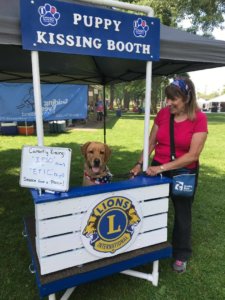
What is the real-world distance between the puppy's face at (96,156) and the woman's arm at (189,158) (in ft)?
2.73

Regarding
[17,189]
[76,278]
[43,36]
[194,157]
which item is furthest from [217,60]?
[17,189]

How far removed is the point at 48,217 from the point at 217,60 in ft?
7.73

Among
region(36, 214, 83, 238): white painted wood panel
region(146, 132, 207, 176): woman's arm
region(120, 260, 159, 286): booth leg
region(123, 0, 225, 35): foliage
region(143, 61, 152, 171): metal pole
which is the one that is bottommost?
region(120, 260, 159, 286): booth leg

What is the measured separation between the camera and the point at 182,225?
3234mm

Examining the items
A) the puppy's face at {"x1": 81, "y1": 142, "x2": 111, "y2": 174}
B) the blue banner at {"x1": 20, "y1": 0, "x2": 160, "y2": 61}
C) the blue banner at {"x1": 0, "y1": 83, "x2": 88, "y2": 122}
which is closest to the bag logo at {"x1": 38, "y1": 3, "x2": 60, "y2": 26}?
the blue banner at {"x1": 20, "y1": 0, "x2": 160, "y2": 61}

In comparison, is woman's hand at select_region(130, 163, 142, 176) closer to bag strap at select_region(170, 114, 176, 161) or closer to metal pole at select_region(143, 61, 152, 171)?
metal pole at select_region(143, 61, 152, 171)

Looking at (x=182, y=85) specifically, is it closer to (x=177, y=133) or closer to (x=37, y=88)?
(x=177, y=133)

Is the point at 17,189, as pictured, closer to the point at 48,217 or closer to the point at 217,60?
the point at 48,217

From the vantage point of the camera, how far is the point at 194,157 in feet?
9.55

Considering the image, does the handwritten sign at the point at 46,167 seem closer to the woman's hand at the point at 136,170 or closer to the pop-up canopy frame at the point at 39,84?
the pop-up canopy frame at the point at 39,84

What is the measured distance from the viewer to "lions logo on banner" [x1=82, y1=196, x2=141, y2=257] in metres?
2.58

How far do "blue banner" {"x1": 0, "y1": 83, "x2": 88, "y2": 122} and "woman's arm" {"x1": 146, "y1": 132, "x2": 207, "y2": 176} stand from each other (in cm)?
1017

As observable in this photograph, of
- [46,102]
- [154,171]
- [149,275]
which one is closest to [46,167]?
[154,171]

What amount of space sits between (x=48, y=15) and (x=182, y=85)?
136cm
